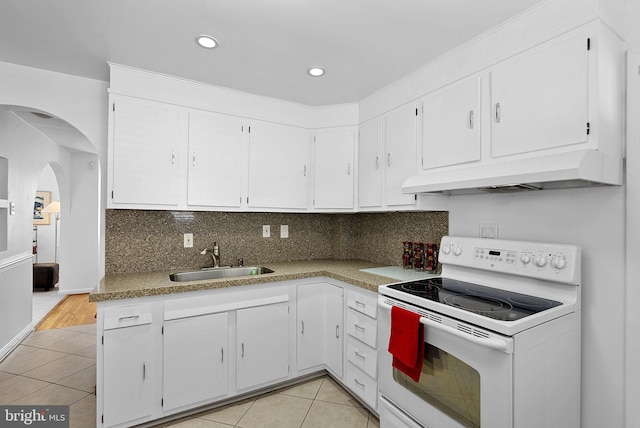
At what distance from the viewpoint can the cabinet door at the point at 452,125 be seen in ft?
6.18

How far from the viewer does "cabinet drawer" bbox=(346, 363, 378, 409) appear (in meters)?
2.10

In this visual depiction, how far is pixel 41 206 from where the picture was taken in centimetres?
613

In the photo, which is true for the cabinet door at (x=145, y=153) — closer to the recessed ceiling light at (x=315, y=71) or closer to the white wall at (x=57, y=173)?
the white wall at (x=57, y=173)

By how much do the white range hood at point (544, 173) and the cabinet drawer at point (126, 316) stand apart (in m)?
1.89

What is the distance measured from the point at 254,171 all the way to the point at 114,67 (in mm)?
1184

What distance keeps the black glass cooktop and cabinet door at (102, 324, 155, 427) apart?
61.2 inches

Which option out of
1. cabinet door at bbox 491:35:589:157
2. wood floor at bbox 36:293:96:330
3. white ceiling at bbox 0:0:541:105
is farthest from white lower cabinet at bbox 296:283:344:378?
wood floor at bbox 36:293:96:330

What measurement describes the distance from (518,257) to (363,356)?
3.80ft

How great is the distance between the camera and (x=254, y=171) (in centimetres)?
273

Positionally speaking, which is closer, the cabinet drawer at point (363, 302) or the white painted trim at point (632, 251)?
the white painted trim at point (632, 251)

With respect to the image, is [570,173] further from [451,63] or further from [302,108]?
[302,108]

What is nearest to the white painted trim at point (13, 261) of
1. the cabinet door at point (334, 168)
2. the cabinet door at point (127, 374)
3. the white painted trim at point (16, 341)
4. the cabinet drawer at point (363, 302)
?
the white painted trim at point (16, 341)

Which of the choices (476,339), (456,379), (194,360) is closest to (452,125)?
(476,339)

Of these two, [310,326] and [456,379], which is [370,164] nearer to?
[310,326]
